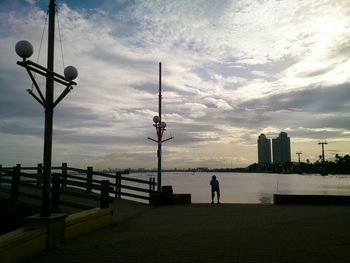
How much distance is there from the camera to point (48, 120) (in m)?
7.81

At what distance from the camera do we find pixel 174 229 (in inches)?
400

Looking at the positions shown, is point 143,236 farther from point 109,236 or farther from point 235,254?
point 235,254

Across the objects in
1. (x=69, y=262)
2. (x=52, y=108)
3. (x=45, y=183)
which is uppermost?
(x=52, y=108)

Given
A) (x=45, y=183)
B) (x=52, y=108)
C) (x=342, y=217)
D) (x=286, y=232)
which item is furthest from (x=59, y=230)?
(x=342, y=217)

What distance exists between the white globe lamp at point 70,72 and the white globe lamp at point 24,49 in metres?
1.09

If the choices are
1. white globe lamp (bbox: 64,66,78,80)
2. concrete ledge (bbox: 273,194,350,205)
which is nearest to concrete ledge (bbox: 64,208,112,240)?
white globe lamp (bbox: 64,66,78,80)

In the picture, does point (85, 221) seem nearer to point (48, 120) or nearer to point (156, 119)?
point (48, 120)

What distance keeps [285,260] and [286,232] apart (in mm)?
2949

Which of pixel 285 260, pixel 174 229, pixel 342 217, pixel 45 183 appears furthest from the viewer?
pixel 342 217

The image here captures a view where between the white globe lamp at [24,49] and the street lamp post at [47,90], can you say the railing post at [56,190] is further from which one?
the white globe lamp at [24,49]

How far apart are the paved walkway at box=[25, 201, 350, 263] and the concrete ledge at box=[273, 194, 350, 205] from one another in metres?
3.94

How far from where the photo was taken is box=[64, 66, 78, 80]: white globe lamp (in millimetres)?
8398

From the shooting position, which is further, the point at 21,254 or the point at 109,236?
the point at 109,236

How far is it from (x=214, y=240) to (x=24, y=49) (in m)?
5.70
